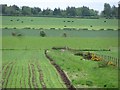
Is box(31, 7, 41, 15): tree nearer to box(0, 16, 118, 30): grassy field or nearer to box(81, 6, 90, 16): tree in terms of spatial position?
box(81, 6, 90, 16): tree

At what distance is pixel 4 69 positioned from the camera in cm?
2373

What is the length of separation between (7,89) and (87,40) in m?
33.6

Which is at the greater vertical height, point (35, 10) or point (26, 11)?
point (35, 10)

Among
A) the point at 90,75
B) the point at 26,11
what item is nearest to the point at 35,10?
the point at 26,11

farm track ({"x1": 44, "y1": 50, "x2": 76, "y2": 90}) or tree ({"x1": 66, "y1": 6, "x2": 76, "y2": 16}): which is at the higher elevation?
tree ({"x1": 66, "y1": 6, "x2": 76, "y2": 16})

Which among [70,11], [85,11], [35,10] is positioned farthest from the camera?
[35,10]

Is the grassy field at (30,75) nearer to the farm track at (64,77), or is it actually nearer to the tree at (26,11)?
the farm track at (64,77)

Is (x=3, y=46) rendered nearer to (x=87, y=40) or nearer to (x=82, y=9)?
(x=87, y=40)

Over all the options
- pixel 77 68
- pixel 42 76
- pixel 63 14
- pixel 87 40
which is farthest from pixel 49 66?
pixel 63 14

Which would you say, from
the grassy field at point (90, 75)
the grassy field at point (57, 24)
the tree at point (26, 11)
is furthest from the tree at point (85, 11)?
the grassy field at point (90, 75)

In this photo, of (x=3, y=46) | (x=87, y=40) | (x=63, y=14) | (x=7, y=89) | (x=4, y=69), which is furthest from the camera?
(x=63, y=14)

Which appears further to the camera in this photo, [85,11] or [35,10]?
[35,10]

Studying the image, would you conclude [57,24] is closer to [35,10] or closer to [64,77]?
[35,10]

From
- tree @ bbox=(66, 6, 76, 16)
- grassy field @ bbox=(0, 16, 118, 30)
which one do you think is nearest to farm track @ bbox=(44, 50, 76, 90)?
grassy field @ bbox=(0, 16, 118, 30)
